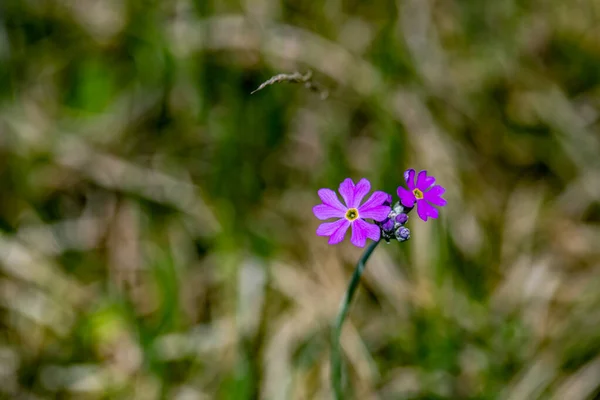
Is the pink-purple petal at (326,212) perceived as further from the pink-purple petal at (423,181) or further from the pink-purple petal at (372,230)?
the pink-purple petal at (423,181)

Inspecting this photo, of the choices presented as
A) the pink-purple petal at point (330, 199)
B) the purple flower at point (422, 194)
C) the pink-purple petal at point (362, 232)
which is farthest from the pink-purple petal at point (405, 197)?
the pink-purple petal at point (330, 199)

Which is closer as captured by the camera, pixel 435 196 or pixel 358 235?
pixel 358 235

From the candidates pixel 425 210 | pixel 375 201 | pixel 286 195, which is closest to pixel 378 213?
pixel 375 201

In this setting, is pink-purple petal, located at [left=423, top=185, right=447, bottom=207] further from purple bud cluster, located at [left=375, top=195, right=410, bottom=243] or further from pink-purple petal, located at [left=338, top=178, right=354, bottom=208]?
pink-purple petal, located at [left=338, top=178, right=354, bottom=208]

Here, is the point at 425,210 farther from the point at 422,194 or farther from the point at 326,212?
the point at 326,212

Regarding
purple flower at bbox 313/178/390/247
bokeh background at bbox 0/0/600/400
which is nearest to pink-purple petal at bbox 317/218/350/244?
purple flower at bbox 313/178/390/247

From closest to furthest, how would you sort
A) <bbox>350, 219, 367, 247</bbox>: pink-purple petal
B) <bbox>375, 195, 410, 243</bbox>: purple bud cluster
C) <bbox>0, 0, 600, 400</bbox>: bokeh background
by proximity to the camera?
<bbox>350, 219, 367, 247</bbox>: pink-purple petal, <bbox>375, 195, 410, 243</bbox>: purple bud cluster, <bbox>0, 0, 600, 400</bbox>: bokeh background

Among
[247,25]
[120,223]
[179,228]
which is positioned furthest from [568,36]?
[120,223]
